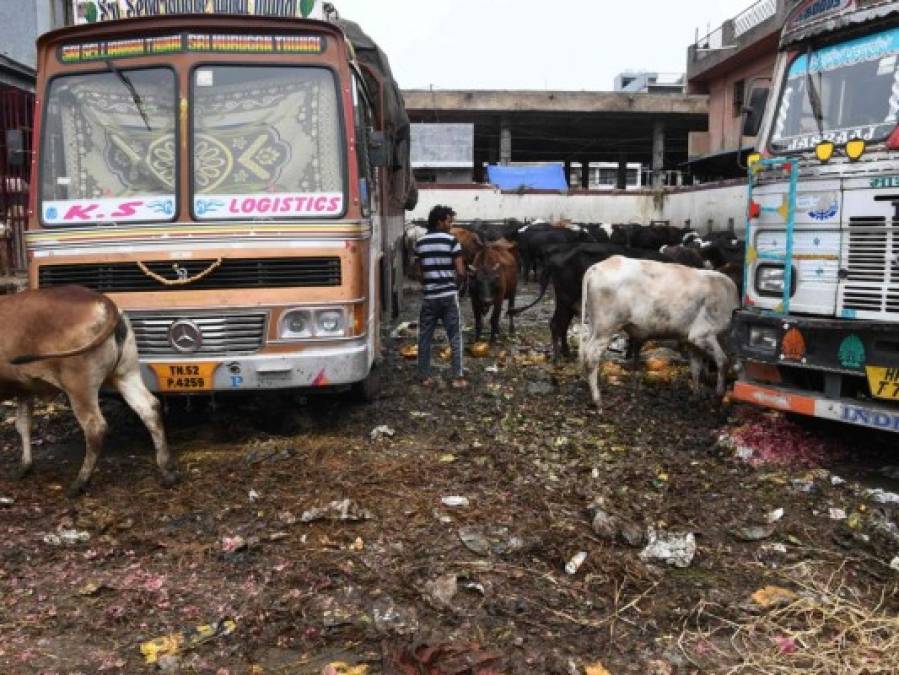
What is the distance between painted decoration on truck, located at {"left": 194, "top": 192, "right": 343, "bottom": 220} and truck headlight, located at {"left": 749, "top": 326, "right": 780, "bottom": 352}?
307 centimetres

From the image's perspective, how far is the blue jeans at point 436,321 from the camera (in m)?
8.07

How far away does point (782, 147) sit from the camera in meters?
5.91

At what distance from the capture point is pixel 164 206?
567 cm

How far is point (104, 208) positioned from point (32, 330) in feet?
3.90

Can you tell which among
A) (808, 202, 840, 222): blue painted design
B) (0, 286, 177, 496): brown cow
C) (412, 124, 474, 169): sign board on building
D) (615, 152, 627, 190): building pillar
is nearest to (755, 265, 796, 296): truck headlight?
(808, 202, 840, 222): blue painted design

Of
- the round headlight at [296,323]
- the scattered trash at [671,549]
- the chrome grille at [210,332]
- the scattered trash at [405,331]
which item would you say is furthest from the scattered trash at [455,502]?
the scattered trash at [405,331]

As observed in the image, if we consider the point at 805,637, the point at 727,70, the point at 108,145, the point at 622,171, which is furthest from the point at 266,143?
the point at 622,171

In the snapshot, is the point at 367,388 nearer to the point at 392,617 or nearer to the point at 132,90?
the point at 132,90

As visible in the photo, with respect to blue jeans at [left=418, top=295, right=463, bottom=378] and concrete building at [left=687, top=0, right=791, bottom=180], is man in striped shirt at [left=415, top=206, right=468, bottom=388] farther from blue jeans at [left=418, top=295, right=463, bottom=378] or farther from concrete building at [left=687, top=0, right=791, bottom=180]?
concrete building at [left=687, top=0, right=791, bottom=180]

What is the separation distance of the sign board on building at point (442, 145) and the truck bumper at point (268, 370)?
27.0 meters

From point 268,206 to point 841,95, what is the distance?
4.10 m

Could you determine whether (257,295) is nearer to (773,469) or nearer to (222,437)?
(222,437)

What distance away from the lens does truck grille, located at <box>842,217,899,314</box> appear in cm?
Answer: 498

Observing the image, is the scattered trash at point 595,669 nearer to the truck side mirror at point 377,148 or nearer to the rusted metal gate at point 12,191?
the truck side mirror at point 377,148
